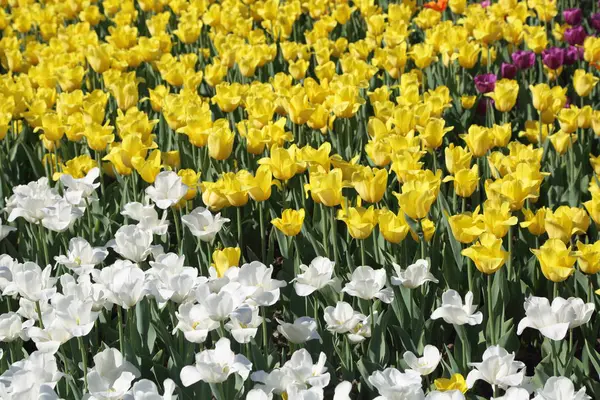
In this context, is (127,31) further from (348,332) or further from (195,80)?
(348,332)

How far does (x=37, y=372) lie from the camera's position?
7.48ft

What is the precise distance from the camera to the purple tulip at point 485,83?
4457 mm

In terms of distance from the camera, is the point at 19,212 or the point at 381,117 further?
the point at 381,117

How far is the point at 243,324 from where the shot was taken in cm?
249

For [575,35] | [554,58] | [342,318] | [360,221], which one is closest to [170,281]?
[342,318]

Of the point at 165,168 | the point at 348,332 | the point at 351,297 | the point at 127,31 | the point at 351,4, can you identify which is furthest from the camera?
the point at 351,4

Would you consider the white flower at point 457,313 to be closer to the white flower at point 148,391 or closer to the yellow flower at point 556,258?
the yellow flower at point 556,258

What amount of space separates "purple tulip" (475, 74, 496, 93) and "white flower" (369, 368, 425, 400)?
94.5 inches

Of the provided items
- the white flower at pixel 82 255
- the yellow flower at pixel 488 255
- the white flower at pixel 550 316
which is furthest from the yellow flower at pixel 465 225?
the white flower at pixel 82 255

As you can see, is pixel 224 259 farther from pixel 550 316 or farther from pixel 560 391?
pixel 560 391

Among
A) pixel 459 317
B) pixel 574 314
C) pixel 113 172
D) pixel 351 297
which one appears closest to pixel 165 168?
pixel 113 172

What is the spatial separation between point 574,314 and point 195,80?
2511 millimetres

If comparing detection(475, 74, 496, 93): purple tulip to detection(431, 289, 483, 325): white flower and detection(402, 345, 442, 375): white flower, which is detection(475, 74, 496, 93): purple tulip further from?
detection(402, 345, 442, 375): white flower

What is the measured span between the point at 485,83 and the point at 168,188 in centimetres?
193
